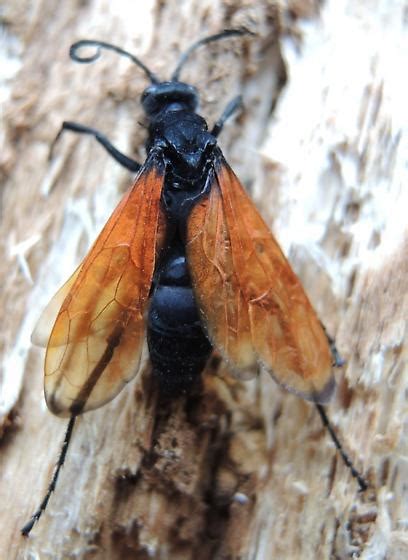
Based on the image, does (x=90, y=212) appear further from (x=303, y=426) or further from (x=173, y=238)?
(x=303, y=426)

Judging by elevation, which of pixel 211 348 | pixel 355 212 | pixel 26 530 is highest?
pixel 355 212

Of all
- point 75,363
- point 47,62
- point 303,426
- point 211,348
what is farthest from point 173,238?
point 47,62

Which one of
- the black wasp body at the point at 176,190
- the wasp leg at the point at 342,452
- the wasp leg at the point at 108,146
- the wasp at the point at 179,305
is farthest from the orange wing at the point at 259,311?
the wasp leg at the point at 108,146

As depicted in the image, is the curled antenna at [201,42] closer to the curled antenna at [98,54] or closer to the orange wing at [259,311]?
the curled antenna at [98,54]

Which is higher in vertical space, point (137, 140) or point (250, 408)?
point (137, 140)

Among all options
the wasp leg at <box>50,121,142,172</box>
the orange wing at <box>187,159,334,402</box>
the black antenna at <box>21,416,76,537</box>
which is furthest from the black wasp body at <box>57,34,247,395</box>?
the black antenna at <box>21,416,76,537</box>

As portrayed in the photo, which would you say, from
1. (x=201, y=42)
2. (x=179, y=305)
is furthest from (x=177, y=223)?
(x=201, y=42)
